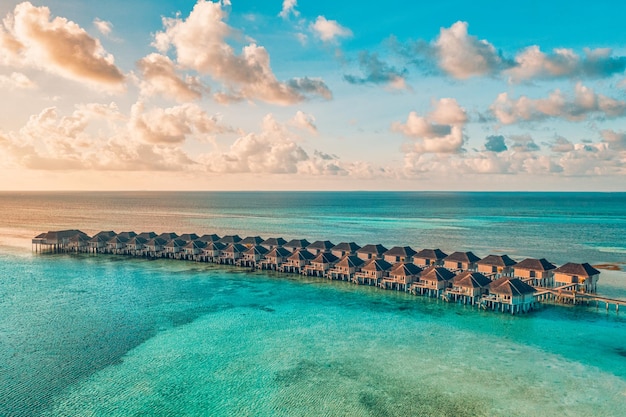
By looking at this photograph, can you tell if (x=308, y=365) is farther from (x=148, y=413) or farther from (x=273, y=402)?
(x=148, y=413)

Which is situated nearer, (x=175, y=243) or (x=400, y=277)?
(x=400, y=277)

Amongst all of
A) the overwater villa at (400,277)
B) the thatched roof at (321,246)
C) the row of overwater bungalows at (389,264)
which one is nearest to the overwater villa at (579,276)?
the row of overwater bungalows at (389,264)

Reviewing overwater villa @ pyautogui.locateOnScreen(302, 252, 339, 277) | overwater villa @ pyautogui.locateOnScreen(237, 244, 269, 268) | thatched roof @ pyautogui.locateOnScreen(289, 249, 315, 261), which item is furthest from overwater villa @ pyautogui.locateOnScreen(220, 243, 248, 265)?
overwater villa @ pyautogui.locateOnScreen(302, 252, 339, 277)

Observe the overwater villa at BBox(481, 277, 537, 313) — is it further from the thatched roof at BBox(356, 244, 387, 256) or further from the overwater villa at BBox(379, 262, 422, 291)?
the thatched roof at BBox(356, 244, 387, 256)

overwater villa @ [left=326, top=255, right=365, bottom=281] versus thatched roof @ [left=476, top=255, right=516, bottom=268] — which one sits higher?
thatched roof @ [left=476, top=255, right=516, bottom=268]

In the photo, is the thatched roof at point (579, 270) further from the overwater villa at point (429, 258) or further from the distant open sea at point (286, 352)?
the overwater villa at point (429, 258)

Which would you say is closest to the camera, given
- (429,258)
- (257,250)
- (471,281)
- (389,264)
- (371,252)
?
(471,281)

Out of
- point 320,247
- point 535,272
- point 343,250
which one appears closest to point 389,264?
point 343,250

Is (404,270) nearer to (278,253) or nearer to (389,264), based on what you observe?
(389,264)

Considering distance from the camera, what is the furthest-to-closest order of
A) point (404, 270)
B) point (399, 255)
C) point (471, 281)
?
point (399, 255), point (404, 270), point (471, 281)
